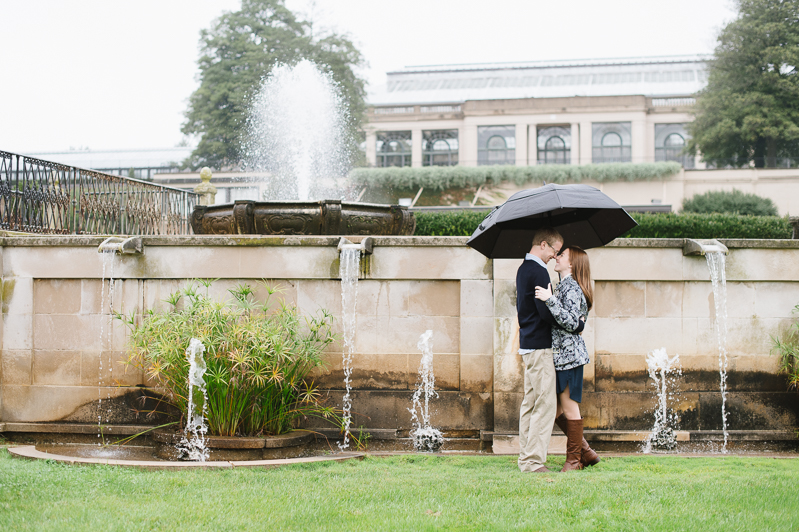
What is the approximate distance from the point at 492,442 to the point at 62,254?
16.3 feet

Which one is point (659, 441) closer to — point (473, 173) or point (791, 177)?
point (473, 173)

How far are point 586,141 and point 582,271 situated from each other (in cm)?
4546

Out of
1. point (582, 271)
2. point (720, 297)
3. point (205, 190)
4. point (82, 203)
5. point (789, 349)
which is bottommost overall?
point (789, 349)

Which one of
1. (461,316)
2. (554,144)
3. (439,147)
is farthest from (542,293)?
(554,144)

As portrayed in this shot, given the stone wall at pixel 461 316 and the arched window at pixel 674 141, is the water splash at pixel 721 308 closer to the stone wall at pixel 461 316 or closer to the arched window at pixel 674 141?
the stone wall at pixel 461 316

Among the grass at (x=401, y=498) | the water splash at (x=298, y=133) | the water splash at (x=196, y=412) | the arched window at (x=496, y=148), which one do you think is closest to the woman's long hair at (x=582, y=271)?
the grass at (x=401, y=498)

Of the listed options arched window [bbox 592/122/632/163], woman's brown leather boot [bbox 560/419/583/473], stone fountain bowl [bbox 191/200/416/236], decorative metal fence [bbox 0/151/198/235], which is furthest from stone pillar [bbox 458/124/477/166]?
woman's brown leather boot [bbox 560/419/583/473]

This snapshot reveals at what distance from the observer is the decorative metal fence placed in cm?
884

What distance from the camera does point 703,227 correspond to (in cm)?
1549

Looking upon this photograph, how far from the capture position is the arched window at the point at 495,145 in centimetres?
4897

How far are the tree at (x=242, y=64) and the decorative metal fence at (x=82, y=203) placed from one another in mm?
21293

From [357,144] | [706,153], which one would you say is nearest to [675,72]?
[706,153]

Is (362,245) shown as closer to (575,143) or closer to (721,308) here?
(721,308)

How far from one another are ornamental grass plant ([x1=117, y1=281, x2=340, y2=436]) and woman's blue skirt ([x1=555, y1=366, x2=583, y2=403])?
7.76ft
